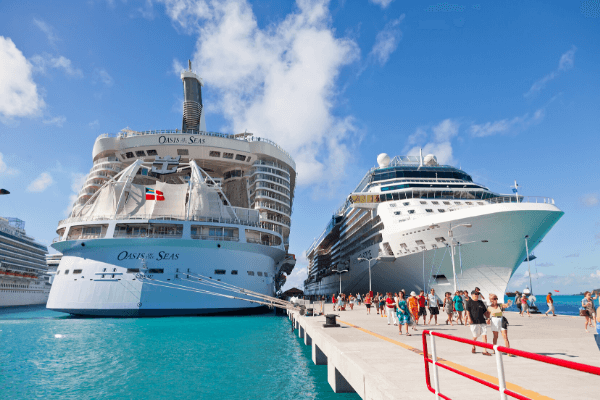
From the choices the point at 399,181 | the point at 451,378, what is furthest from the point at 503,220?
the point at 451,378

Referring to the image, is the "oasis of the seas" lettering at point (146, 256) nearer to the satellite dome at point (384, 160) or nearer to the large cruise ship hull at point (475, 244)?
the large cruise ship hull at point (475, 244)

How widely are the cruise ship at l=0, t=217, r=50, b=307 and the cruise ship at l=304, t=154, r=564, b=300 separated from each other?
194 ft

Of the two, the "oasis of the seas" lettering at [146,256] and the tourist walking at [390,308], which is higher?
the "oasis of the seas" lettering at [146,256]

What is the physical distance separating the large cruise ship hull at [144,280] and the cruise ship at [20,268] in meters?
45.2

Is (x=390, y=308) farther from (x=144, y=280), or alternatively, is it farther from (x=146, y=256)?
(x=146, y=256)

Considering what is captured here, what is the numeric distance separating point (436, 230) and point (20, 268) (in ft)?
252

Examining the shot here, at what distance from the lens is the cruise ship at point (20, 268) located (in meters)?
65.3

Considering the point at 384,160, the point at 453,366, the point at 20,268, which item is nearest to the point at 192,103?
the point at 384,160

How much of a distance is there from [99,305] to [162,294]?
484 cm

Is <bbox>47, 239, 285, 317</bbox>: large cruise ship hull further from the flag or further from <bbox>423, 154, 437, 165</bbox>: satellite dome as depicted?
<bbox>423, 154, 437, 165</bbox>: satellite dome

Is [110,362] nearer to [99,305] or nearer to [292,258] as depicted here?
[99,305]

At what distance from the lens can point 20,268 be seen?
71.2 meters

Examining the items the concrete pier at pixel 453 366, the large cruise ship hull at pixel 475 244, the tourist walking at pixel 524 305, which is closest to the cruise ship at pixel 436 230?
the large cruise ship hull at pixel 475 244

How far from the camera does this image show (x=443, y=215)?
1161 inches
